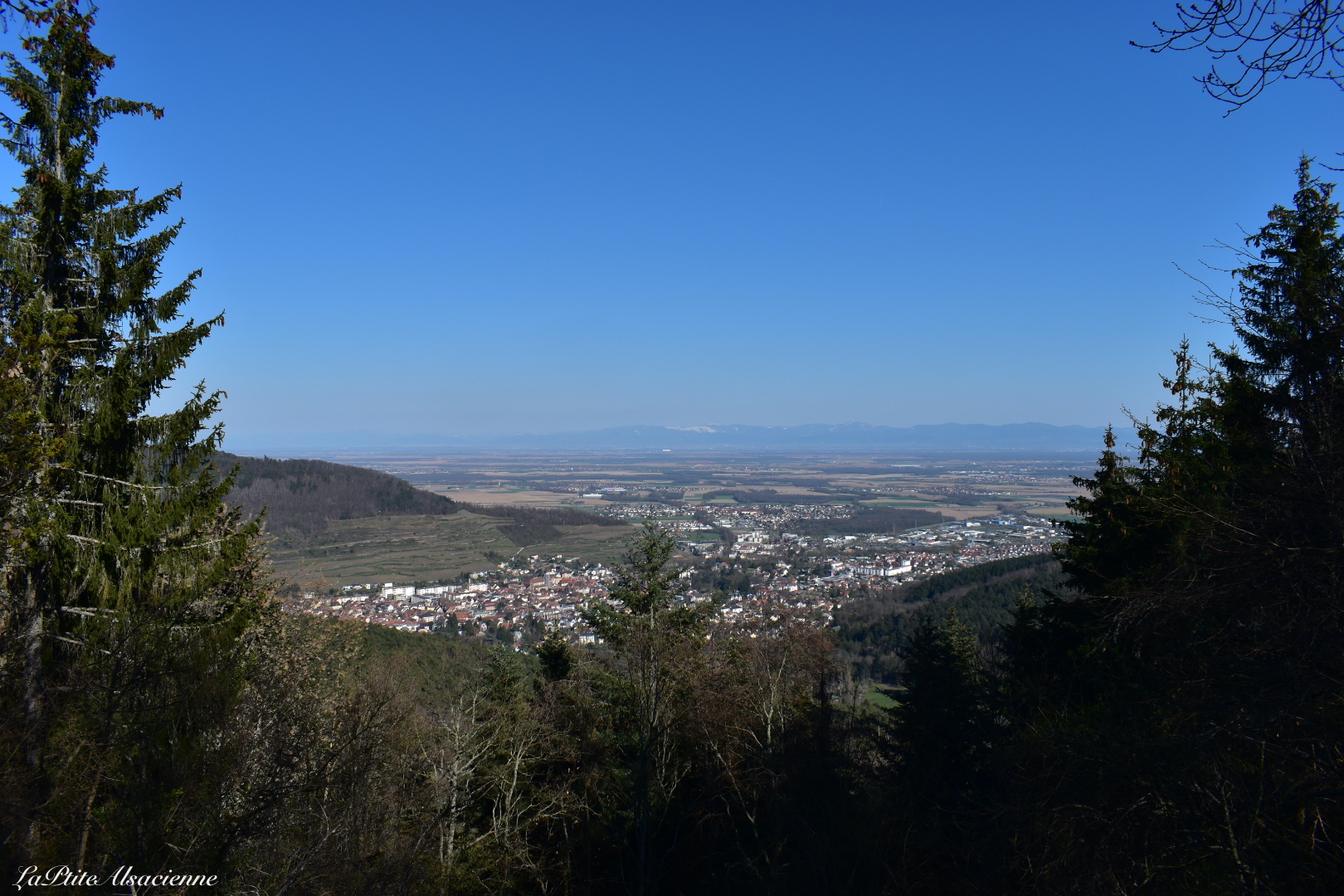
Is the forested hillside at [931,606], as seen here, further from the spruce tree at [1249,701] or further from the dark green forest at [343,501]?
the dark green forest at [343,501]

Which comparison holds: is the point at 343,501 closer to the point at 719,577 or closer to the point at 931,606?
the point at 719,577

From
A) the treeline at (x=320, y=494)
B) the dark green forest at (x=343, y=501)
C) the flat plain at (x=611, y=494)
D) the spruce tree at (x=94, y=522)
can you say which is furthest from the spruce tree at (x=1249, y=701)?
the dark green forest at (x=343, y=501)

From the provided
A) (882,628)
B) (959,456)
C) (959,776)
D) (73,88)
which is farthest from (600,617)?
(959,456)

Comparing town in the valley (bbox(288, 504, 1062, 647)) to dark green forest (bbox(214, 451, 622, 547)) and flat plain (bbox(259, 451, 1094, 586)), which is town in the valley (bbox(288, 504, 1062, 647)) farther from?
dark green forest (bbox(214, 451, 622, 547))

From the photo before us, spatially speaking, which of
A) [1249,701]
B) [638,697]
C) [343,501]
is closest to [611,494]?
[343,501]

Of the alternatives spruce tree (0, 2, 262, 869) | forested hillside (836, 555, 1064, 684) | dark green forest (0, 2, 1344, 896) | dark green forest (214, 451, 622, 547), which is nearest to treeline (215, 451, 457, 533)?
dark green forest (214, 451, 622, 547)

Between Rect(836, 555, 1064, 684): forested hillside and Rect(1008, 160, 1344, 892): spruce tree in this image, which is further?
Rect(836, 555, 1064, 684): forested hillside
